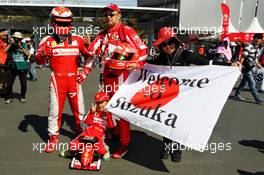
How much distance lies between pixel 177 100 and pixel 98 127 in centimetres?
126

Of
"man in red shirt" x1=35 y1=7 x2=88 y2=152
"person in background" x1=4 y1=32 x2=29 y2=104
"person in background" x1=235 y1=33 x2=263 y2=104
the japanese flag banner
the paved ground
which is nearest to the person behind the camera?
the japanese flag banner

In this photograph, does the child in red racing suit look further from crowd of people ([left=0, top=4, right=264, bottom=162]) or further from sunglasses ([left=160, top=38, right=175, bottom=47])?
sunglasses ([left=160, top=38, right=175, bottom=47])

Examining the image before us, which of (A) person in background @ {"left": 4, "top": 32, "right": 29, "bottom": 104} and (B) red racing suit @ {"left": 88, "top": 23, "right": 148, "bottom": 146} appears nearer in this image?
(B) red racing suit @ {"left": 88, "top": 23, "right": 148, "bottom": 146}

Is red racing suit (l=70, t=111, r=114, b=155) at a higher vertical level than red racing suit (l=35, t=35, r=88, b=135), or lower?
lower

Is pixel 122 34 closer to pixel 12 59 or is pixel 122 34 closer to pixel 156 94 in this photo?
pixel 156 94

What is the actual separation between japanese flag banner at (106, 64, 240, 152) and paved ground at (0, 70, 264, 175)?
2.42 ft

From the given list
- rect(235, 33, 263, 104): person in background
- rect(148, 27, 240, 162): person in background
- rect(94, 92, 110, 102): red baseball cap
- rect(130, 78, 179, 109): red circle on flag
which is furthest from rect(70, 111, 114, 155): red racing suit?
rect(235, 33, 263, 104): person in background

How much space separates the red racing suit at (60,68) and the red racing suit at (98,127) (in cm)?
41

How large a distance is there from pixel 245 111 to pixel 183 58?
4.19m

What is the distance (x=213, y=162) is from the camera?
4.50 m

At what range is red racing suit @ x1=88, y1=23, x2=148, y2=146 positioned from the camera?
4262 millimetres

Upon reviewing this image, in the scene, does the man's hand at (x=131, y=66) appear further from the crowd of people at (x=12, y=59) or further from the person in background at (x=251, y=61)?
the person in background at (x=251, y=61)

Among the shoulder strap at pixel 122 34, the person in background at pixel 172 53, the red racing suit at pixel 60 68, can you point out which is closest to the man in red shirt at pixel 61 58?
the red racing suit at pixel 60 68

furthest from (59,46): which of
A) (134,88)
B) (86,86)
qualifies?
(86,86)
